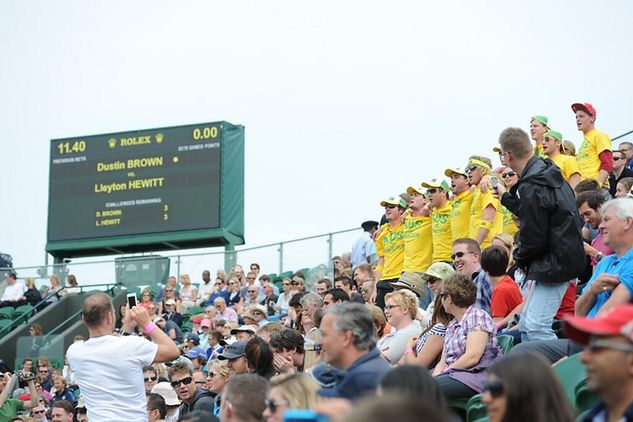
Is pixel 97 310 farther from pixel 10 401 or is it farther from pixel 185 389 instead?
pixel 10 401

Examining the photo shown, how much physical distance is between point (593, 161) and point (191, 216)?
521 inches

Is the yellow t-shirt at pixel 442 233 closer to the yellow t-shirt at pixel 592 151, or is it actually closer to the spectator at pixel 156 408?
the yellow t-shirt at pixel 592 151

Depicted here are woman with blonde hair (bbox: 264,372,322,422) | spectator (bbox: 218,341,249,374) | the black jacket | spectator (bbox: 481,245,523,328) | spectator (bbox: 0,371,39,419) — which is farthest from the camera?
spectator (bbox: 0,371,39,419)

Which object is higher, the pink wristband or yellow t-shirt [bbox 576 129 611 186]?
yellow t-shirt [bbox 576 129 611 186]

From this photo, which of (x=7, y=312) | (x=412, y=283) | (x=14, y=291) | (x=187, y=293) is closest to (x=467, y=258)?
(x=412, y=283)

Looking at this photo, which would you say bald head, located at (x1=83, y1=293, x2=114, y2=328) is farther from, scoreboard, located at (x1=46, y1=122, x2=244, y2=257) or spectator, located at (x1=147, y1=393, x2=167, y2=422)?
scoreboard, located at (x1=46, y1=122, x2=244, y2=257)

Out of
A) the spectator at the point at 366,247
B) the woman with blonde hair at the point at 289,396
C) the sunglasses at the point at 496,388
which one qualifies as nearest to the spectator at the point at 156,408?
the woman with blonde hair at the point at 289,396

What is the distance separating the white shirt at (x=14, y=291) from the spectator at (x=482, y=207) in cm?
1504

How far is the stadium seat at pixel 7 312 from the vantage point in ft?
76.5

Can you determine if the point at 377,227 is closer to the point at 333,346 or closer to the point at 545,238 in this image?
the point at 545,238

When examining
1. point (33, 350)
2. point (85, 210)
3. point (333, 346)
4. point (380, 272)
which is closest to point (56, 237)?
point (85, 210)

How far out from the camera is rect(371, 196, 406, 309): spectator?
13.0 m

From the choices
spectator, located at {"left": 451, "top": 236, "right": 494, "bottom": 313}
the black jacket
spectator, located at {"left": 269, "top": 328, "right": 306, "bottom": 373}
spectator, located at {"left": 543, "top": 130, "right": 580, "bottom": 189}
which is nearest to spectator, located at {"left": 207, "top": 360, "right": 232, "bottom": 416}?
spectator, located at {"left": 269, "top": 328, "right": 306, "bottom": 373}

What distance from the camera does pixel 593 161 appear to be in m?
12.6
